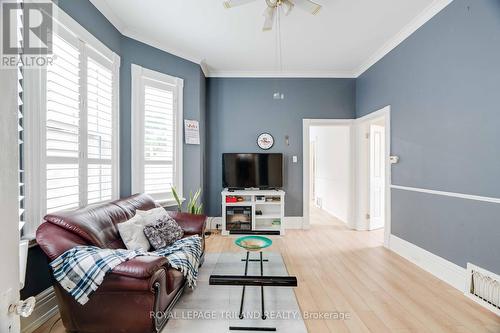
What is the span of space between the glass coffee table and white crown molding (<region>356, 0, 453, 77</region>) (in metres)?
3.04

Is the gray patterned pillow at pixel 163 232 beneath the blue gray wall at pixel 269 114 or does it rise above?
beneath

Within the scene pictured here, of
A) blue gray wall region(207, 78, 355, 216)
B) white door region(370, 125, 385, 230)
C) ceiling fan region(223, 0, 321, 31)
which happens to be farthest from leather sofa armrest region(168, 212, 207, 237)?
white door region(370, 125, 385, 230)

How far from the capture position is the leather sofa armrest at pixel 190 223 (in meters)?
2.65

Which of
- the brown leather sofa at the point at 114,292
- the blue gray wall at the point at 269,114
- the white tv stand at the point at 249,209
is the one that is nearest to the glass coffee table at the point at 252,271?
the brown leather sofa at the point at 114,292

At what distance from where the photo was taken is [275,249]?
3449 millimetres

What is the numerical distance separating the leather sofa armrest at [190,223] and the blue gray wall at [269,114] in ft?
5.65

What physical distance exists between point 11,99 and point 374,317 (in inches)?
101

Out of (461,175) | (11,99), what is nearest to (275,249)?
(461,175)

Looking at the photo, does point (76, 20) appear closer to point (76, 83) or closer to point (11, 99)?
point (76, 83)

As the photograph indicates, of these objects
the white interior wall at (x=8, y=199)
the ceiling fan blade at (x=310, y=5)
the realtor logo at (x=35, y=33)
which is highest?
the ceiling fan blade at (x=310, y=5)

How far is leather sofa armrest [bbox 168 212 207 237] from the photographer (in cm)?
265

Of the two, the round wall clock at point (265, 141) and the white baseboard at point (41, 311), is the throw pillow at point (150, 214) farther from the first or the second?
the round wall clock at point (265, 141)

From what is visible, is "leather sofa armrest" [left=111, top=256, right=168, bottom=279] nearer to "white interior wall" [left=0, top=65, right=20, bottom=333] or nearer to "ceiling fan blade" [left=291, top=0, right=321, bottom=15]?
"white interior wall" [left=0, top=65, right=20, bottom=333]

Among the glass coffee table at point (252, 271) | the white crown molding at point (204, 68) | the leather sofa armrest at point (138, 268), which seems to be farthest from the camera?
the white crown molding at point (204, 68)
